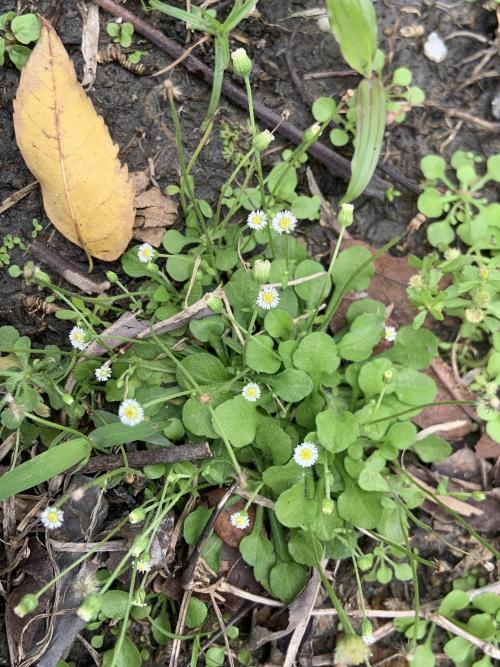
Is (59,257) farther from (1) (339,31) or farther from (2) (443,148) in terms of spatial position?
(2) (443,148)

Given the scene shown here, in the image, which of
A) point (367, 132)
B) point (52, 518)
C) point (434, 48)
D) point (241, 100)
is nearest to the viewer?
point (52, 518)

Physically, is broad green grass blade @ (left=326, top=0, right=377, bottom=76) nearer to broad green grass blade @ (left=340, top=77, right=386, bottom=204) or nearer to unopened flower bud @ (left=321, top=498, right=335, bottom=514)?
broad green grass blade @ (left=340, top=77, right=386, bottom=204)

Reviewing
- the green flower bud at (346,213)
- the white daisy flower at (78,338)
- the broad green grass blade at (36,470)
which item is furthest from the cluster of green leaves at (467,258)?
the broad green grass blade at (36,470)

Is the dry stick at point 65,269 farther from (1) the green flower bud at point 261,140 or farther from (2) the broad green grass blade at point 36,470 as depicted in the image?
(1) the green flower bud at point 261,140

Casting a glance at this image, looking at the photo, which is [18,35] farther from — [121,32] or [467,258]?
[467,258]

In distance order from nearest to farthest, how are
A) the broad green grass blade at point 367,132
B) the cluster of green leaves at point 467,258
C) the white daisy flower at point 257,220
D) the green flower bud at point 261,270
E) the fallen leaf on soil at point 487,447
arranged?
the green flower bud at point 261,270, the white daisy flower at point 257,220, the broad green grass blade at point 367,132, the cluster of green leaves at point 467,258, the fallen leaf on soil at point 487,447

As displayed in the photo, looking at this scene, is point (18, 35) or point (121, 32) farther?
point (121, 32)

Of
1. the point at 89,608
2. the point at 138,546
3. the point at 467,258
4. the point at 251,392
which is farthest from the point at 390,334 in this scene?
the point at 89,608
